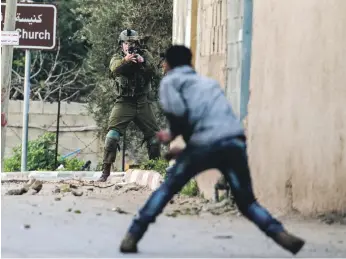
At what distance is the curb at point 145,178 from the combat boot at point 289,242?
197 inches

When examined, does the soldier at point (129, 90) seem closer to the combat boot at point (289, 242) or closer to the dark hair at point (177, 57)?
the dark hair at point (177, 57)

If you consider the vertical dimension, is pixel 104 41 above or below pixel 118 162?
above

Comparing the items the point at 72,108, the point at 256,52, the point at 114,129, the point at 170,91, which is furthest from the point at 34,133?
the point at 170,91

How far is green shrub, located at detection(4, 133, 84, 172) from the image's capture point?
20.0m

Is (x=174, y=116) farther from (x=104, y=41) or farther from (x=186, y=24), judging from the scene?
(x=104, y=41)

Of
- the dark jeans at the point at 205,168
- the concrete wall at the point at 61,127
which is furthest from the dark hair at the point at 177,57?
the concrete wall at the point at 61,127

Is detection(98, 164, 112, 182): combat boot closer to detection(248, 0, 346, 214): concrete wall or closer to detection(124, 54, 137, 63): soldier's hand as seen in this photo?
detection(124, 54, 137, 63): soldier's hand

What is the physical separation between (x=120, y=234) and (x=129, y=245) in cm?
105

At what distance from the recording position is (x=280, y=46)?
1010cm

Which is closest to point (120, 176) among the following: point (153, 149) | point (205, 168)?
point (153, 149)

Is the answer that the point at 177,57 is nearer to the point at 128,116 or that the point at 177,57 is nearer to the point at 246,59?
the point at 246,59

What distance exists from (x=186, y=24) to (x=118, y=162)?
9.70m

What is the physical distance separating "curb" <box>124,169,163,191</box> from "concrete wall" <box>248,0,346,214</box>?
2.48 meters

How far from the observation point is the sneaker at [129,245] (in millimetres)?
7438
